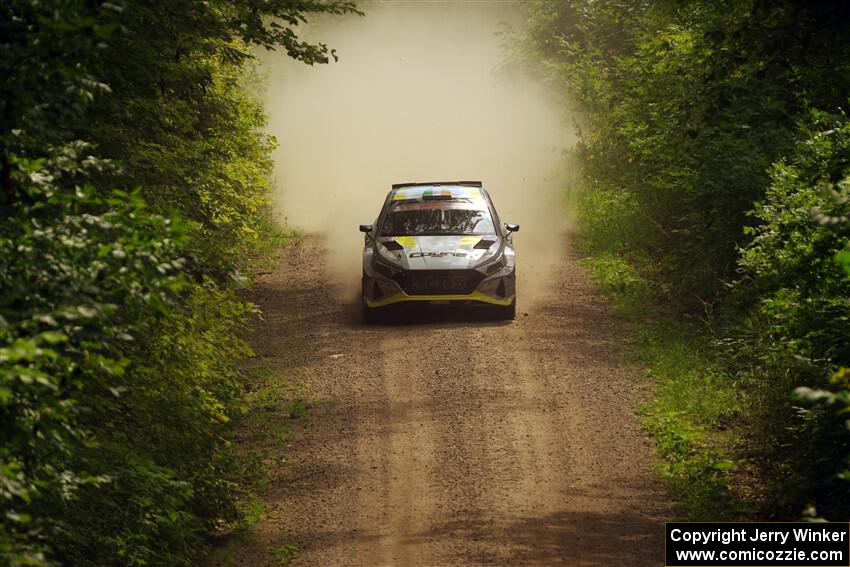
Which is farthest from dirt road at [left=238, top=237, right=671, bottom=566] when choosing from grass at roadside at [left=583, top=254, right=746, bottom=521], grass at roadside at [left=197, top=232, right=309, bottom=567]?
grass at roadside at [left=583, top=254, right=746, bottom=521]

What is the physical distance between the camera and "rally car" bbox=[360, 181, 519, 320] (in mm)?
18141

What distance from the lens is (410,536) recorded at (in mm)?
11086

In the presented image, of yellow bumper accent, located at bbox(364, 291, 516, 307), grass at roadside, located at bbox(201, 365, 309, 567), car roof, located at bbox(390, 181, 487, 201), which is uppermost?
car roof, located at bbox(390, 181, 487, 201)

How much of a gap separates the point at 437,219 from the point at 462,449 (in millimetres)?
6472

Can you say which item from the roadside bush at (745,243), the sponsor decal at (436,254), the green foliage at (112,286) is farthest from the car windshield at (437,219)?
the green foliage at (112,286)

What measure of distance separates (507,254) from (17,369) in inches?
545

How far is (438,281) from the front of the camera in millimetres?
18109

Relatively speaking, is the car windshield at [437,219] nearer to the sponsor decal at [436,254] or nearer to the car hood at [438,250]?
the car hood at [438,250]

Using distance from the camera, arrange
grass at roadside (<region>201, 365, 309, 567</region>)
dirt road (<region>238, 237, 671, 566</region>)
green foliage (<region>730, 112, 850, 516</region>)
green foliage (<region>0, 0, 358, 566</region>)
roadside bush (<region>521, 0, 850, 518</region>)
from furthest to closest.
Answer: grass at roadside (<region>201, 365, 309, 567</region>) < dirt road (<region>238, 237, 671, 566</region>) < roadside bush (<region>521, 0, 850, 518</region>) < green foliage (<region>730, 112, 850, 516</region>) < green foliage (<region>0, 0, 358, 566</region>)

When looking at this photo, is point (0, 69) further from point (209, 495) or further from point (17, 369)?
point (209, 495)

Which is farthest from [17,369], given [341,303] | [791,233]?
[341,303]

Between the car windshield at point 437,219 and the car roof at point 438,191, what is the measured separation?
21cm

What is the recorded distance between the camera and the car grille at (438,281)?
59.3 ft

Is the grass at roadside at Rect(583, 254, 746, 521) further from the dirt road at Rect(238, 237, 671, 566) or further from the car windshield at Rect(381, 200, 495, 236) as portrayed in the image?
the car windshield at Rect(381, 200, 495, 236)
